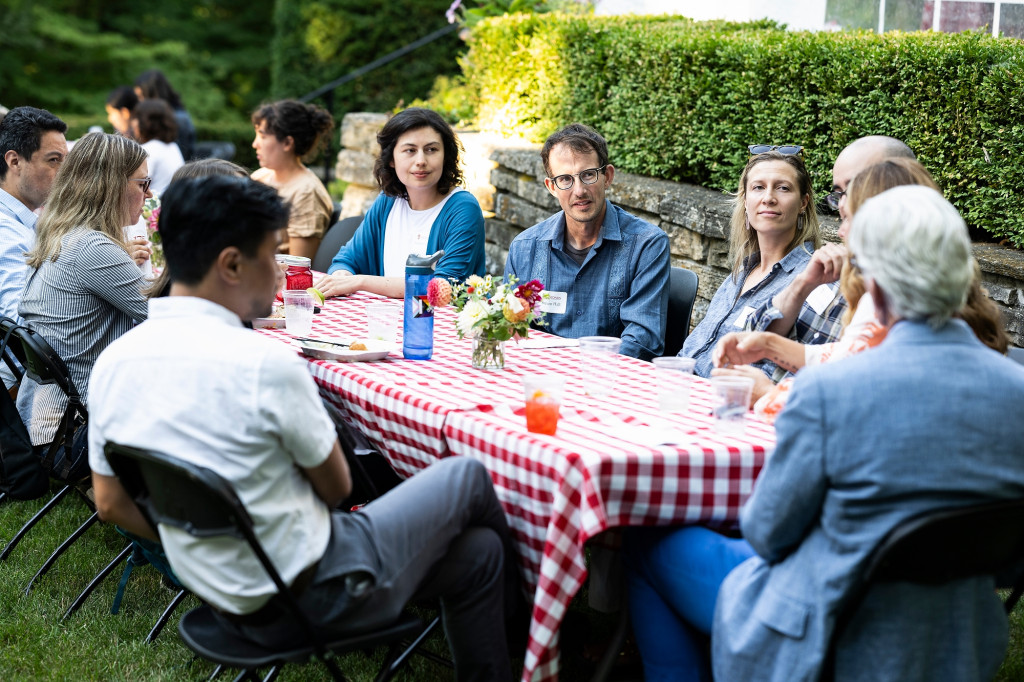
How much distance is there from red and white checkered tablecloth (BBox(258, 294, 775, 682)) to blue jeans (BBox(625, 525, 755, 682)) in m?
0.08

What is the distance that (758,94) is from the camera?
17.4ft

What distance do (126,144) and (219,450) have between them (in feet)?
6.71

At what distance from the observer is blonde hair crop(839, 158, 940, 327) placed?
258 cm

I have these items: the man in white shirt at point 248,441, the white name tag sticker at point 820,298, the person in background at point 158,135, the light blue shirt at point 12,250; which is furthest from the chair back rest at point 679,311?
the person in background at point 158,135

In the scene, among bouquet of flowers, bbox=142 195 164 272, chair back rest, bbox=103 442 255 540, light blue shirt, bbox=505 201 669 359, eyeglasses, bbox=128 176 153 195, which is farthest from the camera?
bouquet of flowers, bbox=142 195 164 272

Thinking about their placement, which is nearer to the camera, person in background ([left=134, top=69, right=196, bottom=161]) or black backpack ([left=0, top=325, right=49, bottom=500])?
black backpack ([left=0, top=325, right=49, bottom=500])

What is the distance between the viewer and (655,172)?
613 centimetres

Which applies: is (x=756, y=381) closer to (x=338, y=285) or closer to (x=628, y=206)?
(x=338, y=285)

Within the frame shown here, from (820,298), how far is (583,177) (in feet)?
3.51

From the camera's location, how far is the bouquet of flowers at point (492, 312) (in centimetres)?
305

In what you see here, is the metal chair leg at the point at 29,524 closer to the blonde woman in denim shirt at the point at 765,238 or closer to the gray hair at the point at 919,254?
the blonde woman in denim shirt at the point at 765,238

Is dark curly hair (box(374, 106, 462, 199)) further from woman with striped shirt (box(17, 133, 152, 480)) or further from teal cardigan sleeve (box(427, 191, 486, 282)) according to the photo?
woman with striped shirt (box(17, 133, 152, 480))

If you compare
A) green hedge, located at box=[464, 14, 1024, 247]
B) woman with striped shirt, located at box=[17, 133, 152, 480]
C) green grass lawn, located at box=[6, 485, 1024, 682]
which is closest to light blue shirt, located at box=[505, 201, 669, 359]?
green grass lawn, located at box=[6, 485, 1024, 682]

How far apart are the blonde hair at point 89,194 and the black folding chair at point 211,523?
1.70 metres
